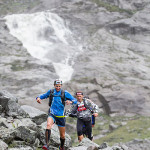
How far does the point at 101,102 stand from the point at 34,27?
3268 cm

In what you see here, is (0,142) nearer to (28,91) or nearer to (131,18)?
(28,91)

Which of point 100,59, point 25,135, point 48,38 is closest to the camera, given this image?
point 25,135

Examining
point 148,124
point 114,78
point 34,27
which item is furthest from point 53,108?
point 34,27

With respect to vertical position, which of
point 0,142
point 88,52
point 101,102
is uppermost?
point 0,142

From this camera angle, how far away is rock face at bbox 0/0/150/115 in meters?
32.7

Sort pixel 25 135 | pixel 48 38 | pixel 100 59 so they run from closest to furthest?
pixel 25 135 < pixel 100 59 < pixel 48 38

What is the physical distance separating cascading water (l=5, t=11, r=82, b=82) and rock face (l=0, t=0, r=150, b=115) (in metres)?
1.94

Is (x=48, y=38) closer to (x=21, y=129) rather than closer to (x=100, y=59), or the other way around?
(x=100, y=59)

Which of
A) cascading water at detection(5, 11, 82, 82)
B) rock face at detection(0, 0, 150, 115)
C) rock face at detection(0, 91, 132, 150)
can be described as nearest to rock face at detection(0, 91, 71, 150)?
rock face at detection(0, 91, 132, 150)

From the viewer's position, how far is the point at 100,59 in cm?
4412

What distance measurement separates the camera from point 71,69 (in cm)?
4150

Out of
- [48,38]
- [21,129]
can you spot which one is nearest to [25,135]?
[21,129]

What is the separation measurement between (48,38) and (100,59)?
16.4 m

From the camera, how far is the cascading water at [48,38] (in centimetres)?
4391
